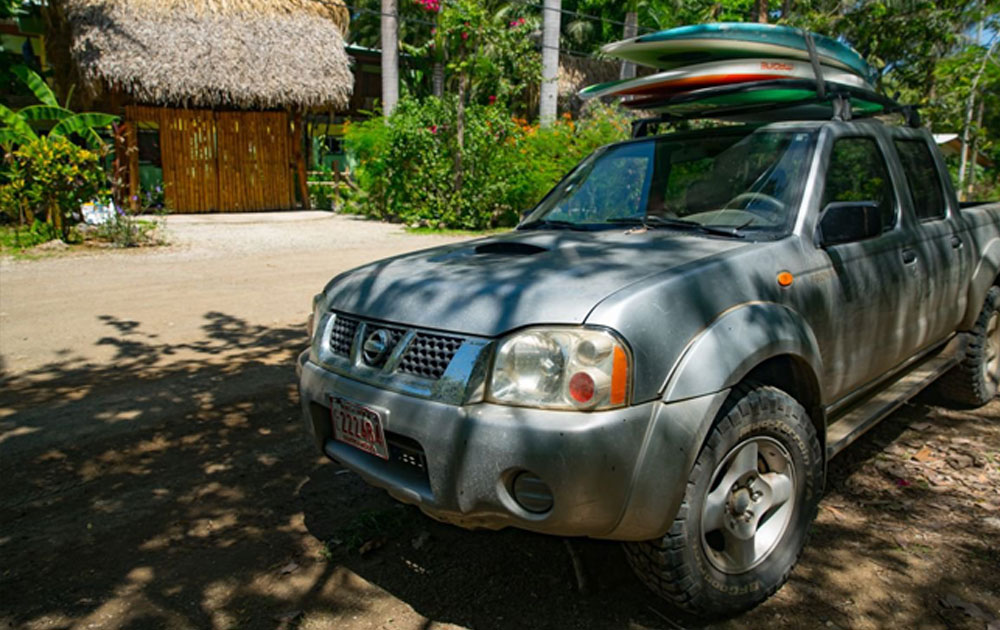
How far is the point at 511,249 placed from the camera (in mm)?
3191

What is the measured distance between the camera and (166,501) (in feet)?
11.8

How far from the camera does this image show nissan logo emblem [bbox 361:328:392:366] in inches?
103

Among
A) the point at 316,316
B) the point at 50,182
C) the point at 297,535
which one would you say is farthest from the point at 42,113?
the point at 297,535

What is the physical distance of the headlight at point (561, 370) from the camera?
7.24 feet

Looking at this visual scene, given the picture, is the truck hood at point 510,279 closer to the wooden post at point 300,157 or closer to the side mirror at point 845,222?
the side mirror at point 845,222

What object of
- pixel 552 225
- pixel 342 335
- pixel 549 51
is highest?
pixel 549 51

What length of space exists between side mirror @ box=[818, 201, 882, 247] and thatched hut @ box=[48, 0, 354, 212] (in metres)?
16.9

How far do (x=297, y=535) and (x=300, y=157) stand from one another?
17.9 metres

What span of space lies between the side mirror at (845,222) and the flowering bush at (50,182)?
11892 millimetres

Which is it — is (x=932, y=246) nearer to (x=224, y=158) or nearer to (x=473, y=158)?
(x=473, y=158)

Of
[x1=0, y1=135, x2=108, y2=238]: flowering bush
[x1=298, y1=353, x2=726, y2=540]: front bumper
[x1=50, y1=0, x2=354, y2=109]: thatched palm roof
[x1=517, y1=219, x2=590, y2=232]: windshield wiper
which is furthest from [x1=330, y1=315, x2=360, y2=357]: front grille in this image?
[x1=50, y1=0, x2=354, y2=109]: thatched palm roof

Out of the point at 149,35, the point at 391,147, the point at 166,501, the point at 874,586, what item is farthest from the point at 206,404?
the point at 149,35

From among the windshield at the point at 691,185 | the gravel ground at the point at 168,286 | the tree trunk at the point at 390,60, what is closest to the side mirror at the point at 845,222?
the windshield at the point at 691,185

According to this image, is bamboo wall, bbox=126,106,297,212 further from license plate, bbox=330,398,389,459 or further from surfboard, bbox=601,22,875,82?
license plate, bbox=330,398,389,459
